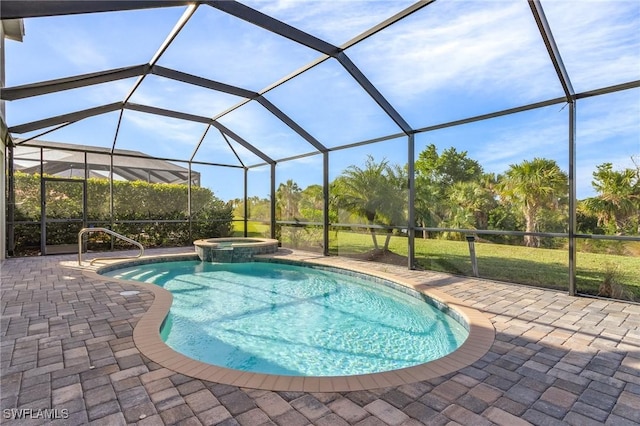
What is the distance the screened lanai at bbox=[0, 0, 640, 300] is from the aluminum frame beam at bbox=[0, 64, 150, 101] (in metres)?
0.04

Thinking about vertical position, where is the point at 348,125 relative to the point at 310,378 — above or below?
above

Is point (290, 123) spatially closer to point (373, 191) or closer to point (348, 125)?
point (348, 125)

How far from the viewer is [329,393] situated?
93.4 inches

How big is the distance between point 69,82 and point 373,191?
8.94 metres

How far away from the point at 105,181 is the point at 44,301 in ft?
25.7

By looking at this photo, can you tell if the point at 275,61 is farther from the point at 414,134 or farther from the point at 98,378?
the point at 98,378

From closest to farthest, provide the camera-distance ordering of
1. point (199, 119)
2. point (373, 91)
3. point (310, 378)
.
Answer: point (310, 378) → point (373, 91) → point (199, 119)

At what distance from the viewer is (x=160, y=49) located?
5.71 m

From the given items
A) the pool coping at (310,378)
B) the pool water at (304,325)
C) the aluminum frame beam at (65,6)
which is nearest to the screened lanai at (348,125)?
the aluminum frame beam at (65,6)

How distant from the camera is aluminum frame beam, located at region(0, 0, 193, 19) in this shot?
10.4 ft

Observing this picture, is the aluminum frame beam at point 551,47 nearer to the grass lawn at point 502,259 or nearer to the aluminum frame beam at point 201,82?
the grass lawn at point 502,259

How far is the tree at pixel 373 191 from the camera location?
11734mm

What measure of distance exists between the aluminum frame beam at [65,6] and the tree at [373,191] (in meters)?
8.15

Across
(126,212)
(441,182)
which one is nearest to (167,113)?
(126,212)
